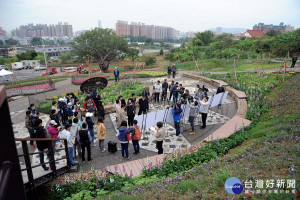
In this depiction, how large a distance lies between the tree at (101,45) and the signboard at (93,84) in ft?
75.9

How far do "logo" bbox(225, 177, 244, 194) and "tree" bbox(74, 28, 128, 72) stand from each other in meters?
37.1

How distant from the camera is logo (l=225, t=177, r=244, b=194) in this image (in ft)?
13.8

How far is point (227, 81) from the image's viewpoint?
17859 mm

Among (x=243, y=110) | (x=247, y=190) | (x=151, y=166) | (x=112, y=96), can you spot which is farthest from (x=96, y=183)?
(x=112, y=96)

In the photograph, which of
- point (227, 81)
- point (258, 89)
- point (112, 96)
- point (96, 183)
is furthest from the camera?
point (227, 81)

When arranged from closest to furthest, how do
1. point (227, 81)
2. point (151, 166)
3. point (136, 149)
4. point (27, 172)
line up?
point (27, 172)
point (151, 166)
point (136, 149)
point (227, 81)

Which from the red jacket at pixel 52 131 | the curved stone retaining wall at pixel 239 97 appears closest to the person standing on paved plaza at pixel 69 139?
the red jacket at pixel 52 131

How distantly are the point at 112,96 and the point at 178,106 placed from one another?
23.8 feet

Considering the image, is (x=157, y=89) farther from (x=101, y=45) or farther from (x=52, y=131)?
(x=101, y=45)

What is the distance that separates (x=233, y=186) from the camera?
4.31m

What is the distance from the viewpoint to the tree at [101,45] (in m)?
39.7

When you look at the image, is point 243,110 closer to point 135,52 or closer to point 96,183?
point 96,183

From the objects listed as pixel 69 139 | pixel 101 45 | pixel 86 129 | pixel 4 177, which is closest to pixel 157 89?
pixel 86 129

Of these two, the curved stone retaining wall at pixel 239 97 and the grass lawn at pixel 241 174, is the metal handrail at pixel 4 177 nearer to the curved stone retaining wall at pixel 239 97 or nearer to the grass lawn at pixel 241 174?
the grass lawn at pixel 241 174
